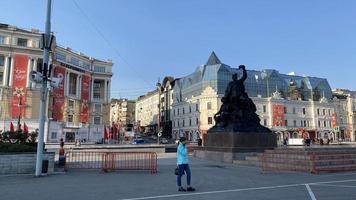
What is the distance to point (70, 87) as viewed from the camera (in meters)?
83.9

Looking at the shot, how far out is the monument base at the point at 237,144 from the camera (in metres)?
20.2

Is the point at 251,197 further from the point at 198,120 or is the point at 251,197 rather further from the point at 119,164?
the point at 198,120

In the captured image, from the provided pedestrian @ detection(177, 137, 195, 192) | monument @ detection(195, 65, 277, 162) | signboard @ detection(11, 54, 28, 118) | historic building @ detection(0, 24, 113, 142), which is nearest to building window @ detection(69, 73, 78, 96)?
historic building @ detection(0, 24, 113, 142)

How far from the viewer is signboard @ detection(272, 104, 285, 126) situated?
83.0 m

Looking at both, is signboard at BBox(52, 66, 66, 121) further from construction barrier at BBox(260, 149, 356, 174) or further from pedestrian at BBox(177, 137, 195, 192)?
pedestrian at BBox(177, 137, 195, 192)

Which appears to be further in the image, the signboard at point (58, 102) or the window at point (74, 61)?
the window at point (74, 61)

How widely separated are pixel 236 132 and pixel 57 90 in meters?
61.7

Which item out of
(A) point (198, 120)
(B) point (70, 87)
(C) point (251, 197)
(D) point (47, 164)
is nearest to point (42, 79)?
(D) point (47, 164)

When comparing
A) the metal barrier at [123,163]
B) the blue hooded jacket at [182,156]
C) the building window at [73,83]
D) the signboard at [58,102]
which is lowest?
the metal barrier at [123,163]

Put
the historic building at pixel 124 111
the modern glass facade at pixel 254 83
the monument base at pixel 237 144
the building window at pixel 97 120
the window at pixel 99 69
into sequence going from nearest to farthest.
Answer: the monument base at pixel 237 144, the modern glass facade at pixel 254 83, the building window at pixel 97 120, the window at pixel 99 69, the historic building at pixel 124 111

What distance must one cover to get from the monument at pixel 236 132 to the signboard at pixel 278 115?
206 ft

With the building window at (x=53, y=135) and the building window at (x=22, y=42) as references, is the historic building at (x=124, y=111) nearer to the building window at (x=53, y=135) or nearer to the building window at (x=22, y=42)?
the building window at (x=53, y=135)

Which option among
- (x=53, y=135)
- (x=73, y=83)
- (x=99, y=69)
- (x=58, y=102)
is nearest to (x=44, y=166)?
(x=53, y=135)

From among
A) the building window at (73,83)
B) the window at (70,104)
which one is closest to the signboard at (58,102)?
the window at (70,104)
